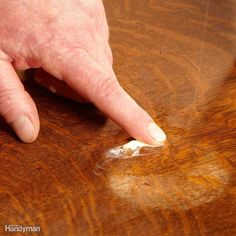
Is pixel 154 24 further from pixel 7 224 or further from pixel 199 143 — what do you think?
pixel 7 224

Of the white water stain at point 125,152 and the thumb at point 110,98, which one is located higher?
the thumb at point 110,98

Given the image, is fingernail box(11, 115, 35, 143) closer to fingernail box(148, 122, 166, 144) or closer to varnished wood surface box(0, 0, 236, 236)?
varnished wood surface box(0, 0, 236, 236)

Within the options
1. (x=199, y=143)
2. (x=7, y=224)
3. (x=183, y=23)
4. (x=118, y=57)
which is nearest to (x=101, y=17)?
(x=118, y=57)

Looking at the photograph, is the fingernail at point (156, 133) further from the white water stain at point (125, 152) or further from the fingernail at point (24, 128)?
the fingernail at point (24, 128)

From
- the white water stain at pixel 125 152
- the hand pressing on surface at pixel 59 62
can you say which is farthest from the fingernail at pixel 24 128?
the white water stain at pixel 125 152

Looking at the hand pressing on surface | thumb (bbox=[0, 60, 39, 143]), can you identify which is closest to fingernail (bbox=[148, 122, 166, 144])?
the hand pressing on surface
